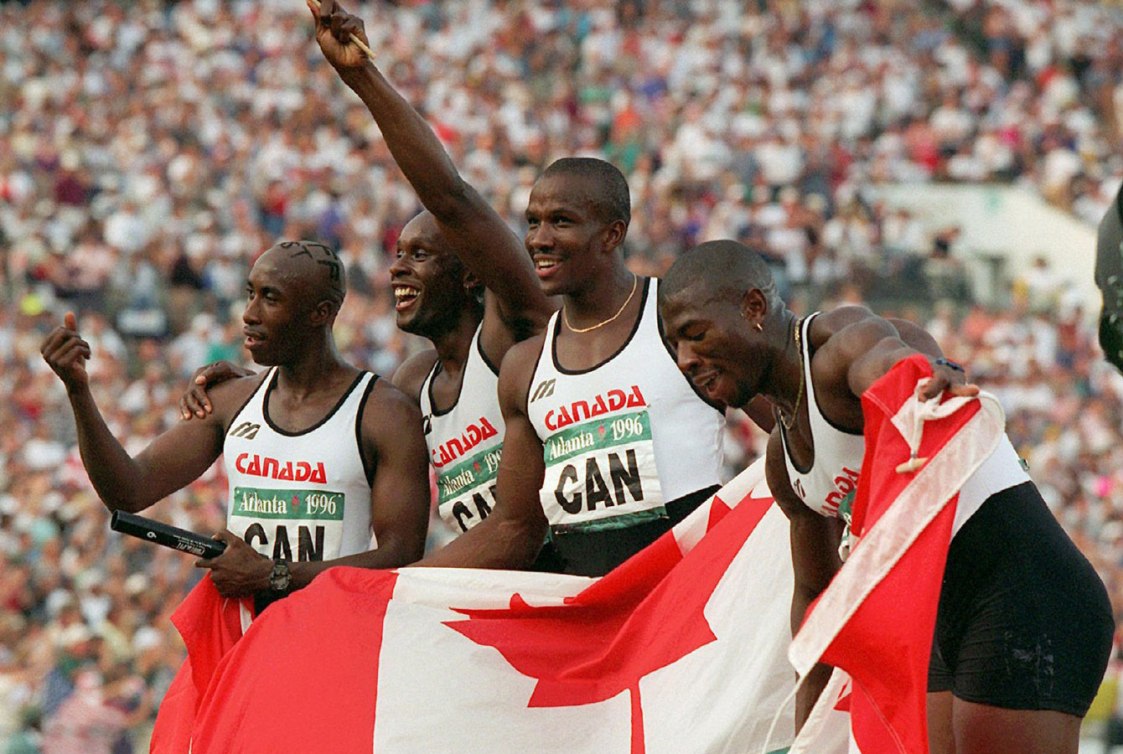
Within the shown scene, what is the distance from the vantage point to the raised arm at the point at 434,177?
6230mm

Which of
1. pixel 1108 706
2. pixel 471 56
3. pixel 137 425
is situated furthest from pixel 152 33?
pixel 1108 706

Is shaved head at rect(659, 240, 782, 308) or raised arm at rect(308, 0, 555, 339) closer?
shaved head at rect(659, 240, 782, 308)

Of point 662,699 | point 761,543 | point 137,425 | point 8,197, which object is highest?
point 8,197

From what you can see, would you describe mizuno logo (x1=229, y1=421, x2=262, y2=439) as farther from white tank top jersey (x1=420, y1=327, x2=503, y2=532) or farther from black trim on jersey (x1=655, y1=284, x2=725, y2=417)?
black trim on jersey (x1=655, y1=284, x2=725, y2=417)

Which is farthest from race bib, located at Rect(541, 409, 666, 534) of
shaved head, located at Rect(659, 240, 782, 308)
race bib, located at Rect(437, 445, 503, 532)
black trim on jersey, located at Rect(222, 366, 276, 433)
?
black trim on jersey, located at Rect(222, 366, 276, 433)

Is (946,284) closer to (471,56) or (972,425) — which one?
(471,56)

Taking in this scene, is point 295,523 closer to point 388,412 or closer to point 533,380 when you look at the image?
point 388,412

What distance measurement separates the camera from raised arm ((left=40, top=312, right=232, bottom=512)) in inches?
249

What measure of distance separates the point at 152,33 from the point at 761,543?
18.4m

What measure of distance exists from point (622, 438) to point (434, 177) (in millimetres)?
1084

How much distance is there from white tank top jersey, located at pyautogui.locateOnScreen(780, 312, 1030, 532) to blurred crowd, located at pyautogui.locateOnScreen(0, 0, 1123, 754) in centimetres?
746

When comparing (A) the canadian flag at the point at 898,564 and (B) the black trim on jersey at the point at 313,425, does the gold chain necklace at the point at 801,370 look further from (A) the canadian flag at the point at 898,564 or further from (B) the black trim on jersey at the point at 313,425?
(B) the black trim on jersey at the point at 313,425

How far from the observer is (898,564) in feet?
15.2

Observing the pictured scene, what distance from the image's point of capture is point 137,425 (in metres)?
15.5
